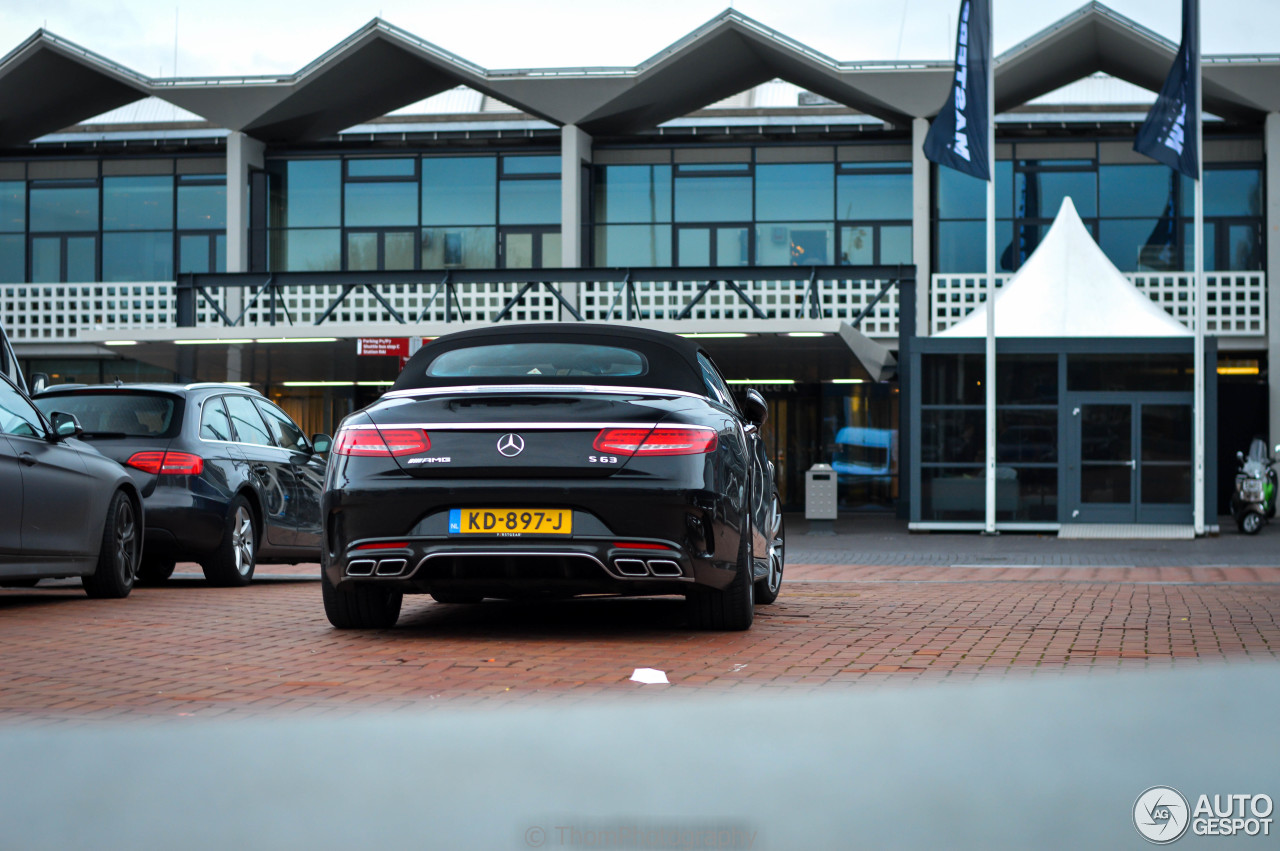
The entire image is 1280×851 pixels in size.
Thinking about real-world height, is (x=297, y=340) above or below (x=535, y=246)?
below

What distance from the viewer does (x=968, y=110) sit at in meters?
21.7

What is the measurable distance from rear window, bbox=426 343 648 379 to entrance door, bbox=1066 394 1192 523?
15.9 m

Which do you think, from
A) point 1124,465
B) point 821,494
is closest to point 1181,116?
point 1124,465

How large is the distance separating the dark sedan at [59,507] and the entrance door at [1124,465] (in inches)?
610

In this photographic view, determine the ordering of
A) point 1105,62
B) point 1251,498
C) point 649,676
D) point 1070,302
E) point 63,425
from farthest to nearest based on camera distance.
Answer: point 1105,62 < point 1251,498 < point 1070,302 < point 63,425 < point 649,676

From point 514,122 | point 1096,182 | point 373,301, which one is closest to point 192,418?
point 373,301

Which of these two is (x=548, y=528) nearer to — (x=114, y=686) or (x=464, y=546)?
(x=464, y=546)

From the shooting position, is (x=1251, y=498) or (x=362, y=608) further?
(x=1251, y=498)

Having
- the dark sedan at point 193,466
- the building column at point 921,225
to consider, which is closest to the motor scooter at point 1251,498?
the building column at point 921,225

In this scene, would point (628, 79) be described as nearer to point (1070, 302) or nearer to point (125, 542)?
point (1070, 302)

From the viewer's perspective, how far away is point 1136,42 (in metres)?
27.0

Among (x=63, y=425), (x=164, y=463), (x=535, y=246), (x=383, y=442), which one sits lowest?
(x=164, y=463)

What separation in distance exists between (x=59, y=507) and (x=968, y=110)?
16349mm

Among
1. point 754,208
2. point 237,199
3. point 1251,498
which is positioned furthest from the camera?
point 754,208
